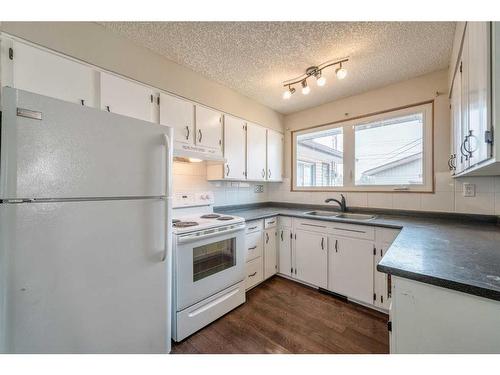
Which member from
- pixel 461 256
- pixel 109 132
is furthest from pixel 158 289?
pixel 461 256

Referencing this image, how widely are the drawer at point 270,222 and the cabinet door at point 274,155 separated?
649 mm

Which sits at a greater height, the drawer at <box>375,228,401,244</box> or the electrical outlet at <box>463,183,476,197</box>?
the electrical outlet at <box>463,183,476,197</box>

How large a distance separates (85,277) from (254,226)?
1597 mm

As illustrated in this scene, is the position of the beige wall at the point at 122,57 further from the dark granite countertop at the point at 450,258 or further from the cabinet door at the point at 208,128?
the dark granite countertop at the point at 450,258

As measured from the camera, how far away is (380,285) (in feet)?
6.28

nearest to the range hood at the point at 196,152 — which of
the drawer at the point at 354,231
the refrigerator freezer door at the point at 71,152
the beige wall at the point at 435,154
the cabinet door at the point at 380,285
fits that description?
the refrigerator freezer door at the point at 71,152

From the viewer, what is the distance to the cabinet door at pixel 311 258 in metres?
2.27

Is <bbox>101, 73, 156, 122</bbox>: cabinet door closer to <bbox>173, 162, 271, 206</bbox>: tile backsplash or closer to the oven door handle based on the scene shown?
<bbox>173, 162, 271, 206</bbox>: tile backsplash

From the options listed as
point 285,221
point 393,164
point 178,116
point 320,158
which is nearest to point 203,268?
point 285,221

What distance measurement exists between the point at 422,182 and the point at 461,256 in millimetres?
1549

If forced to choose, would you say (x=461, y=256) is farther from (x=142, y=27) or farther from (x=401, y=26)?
(x=142, y=27)

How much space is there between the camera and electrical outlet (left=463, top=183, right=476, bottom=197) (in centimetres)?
189

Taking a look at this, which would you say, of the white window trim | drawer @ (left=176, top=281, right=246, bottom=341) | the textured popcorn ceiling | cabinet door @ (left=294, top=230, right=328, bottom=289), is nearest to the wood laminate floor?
drawer @ (left=176, top=281, right=246, bottom=341)

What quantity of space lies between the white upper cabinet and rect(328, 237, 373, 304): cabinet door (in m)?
2.49
